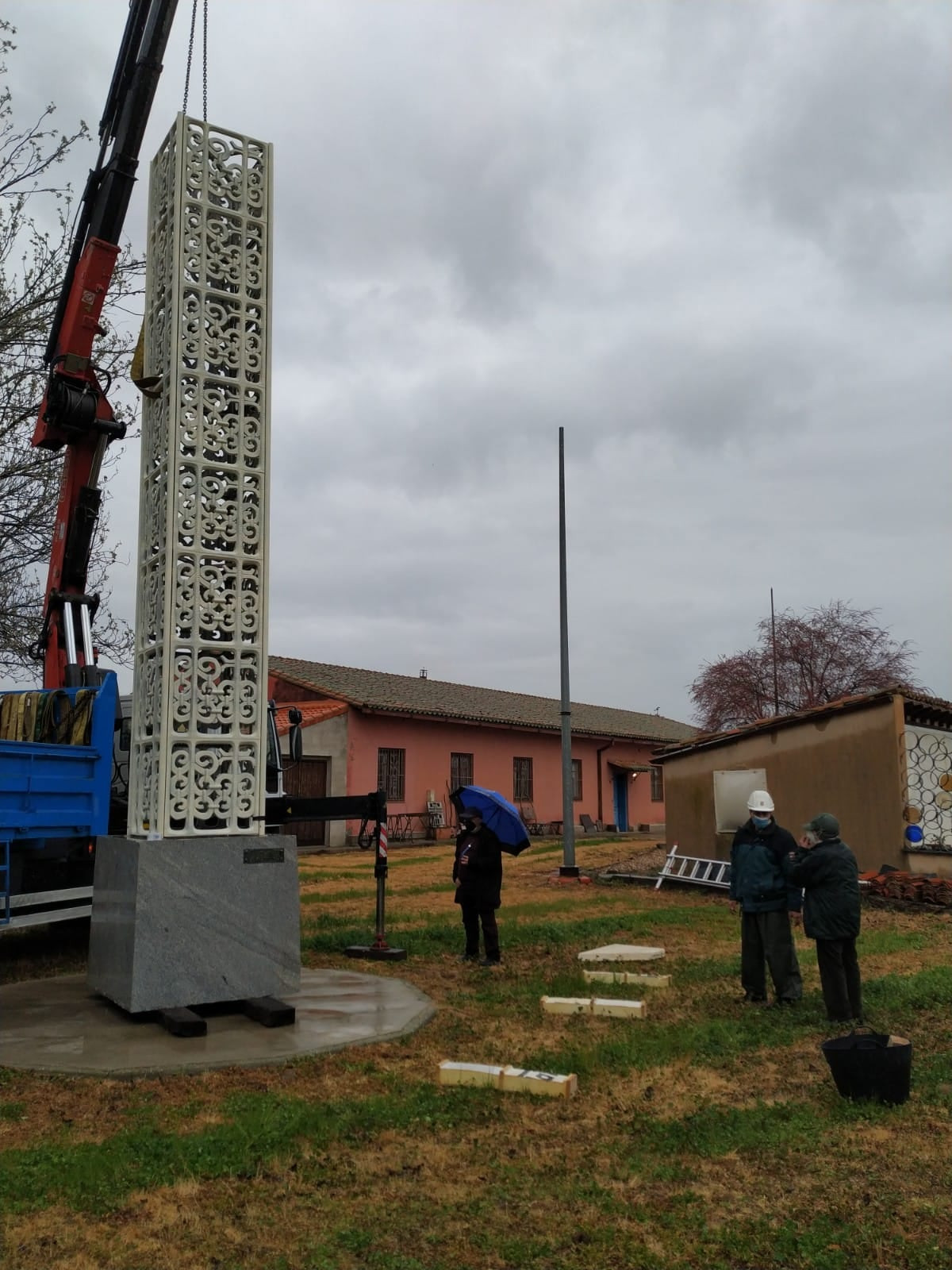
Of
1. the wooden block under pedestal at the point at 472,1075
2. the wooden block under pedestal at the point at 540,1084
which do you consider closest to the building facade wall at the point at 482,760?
the wooden block under pedestal at the point at 472,1075

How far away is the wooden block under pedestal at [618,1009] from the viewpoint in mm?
7984

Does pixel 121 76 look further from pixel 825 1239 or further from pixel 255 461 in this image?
pixel 825 1239

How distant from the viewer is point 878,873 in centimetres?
1577

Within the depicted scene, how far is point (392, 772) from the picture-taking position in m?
28.8

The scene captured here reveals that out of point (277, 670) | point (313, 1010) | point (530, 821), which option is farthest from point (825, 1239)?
point (530, 821)

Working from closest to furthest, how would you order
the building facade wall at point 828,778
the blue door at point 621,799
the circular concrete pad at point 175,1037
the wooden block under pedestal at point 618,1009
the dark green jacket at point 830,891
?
the circular concrete pad at point 175,1037, the dark green jacket at point 830,891, the wooden block under pedestal at point 618,1009, the building facade wall at point 828,778, the blue door at point 621,799

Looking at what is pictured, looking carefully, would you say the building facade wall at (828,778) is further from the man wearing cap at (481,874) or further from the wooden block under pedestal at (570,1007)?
the wooden block under pedestal at (570,1007)

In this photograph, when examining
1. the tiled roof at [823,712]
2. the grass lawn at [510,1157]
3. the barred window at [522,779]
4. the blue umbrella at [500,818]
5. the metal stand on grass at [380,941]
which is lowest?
the grass lawn at [510,1157]

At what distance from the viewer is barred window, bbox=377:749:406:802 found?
28391mm

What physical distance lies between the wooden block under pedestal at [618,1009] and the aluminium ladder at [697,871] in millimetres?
9434

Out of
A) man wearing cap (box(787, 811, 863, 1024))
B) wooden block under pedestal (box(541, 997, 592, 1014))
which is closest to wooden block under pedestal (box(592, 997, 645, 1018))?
wooden block under pedestal (box(541, 997, 592, 1014))

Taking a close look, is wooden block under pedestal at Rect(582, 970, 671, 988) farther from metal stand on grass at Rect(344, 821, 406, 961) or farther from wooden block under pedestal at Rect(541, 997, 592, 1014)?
metal stand on grass at Rect(344, 821, 406, 961)

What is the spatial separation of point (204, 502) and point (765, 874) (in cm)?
537

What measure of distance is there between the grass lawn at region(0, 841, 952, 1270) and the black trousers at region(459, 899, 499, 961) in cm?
177
